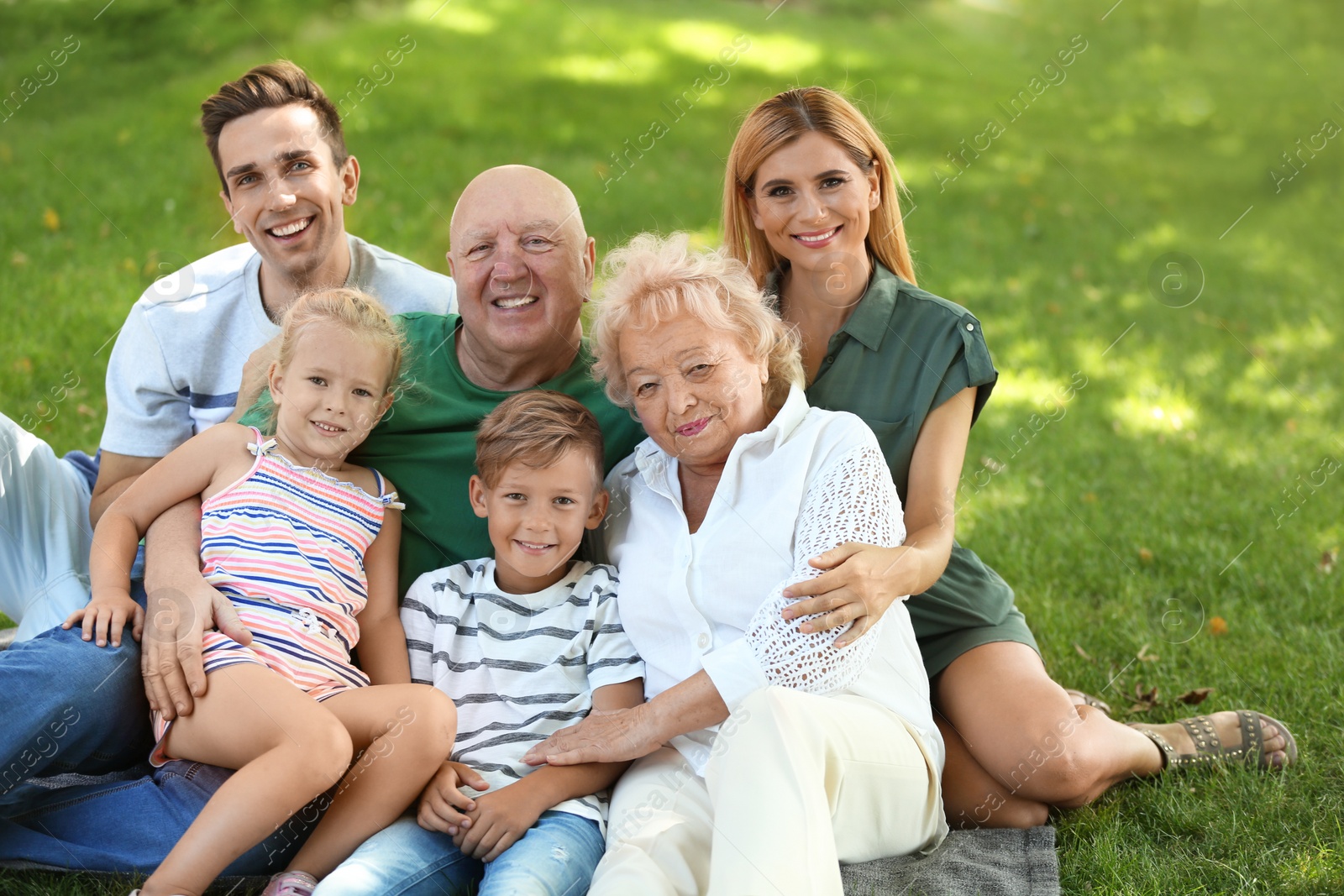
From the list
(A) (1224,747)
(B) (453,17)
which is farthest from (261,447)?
(B) (453,17)

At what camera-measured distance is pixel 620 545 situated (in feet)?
9.64

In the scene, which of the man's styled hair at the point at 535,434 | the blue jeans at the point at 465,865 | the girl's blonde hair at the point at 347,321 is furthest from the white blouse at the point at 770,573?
the girl's blonde hair at the point at 347,321

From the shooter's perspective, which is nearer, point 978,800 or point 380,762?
point 380,762

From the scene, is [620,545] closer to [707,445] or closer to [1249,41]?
[707,445]

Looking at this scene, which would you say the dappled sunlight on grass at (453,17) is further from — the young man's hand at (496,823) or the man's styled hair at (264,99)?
the young man's hand at (496,823)

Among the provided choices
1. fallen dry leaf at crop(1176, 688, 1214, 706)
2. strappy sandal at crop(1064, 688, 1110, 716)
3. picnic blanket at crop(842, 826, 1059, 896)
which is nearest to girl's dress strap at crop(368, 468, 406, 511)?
picnic blanket at crop(842, 826, 1059, 896)

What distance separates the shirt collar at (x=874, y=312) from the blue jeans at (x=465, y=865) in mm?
1463

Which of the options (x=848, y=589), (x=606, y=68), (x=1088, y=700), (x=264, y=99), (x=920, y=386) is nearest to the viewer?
(x=848, y=589)

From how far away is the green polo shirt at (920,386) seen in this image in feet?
10.1

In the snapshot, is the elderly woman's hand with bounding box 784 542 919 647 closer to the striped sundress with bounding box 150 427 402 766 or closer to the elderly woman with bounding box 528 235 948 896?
the elderly woman with bounding box 528 235 948 896

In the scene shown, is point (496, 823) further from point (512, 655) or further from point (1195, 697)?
point (1195, 697)

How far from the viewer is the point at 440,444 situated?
3.15 metres

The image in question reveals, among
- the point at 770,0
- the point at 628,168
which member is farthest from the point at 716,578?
the point at 770,0

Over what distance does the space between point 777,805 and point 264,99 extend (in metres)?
2.68
